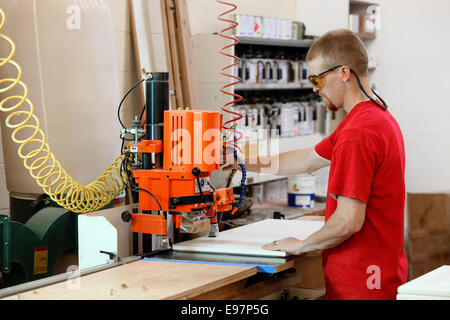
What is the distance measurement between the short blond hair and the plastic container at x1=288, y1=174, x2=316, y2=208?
7.98ft

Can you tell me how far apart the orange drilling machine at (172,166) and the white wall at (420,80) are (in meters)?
4.30

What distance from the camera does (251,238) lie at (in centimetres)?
264

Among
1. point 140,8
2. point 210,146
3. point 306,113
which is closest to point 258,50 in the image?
point 306,113

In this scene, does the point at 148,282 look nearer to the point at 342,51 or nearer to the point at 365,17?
the point at 342,51

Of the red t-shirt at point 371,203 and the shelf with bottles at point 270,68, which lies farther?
the shelf with bottles at point 270,68

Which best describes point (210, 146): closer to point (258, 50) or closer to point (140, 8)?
point (140, 8)

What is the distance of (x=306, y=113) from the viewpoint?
5285mm

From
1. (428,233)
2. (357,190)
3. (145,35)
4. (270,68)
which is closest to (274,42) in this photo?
(270,68)

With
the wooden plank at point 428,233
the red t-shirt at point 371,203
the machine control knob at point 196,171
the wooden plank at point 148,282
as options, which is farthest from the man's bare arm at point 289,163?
the wooden plank at point 428,233

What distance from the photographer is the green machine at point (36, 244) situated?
2.32 m

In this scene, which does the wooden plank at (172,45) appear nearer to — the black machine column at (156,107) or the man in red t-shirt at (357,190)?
the black machine column at (156,107)

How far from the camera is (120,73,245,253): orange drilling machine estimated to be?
2.32 m

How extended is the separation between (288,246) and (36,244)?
0.99m

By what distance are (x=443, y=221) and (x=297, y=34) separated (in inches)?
75.2
